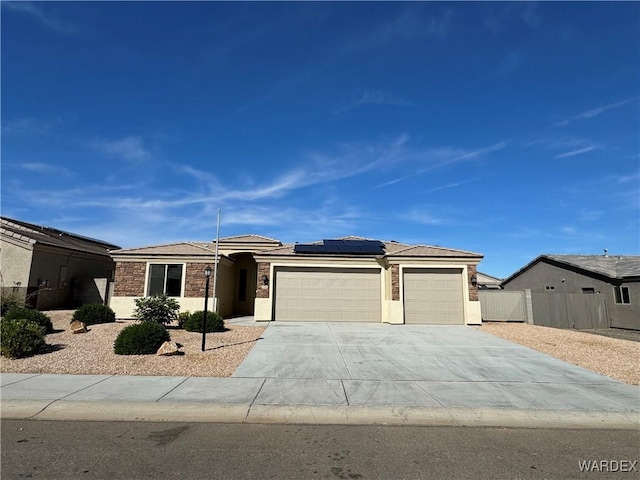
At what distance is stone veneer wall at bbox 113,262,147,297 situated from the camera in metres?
18.7

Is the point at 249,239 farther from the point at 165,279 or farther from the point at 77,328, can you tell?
the point at 77,328

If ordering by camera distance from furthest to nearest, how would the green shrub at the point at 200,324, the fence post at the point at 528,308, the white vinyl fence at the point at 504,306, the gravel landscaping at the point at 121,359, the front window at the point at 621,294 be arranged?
the front window at the point at 621,294 → the white vinyl fence at the point at 504,306 → the fence post at the point at 528,308 → the green shrub at the point at 200,324 → the gravel landscaping at the point at 121,359

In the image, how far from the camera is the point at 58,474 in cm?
422

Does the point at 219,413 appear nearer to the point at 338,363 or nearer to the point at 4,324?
the point at 338,363

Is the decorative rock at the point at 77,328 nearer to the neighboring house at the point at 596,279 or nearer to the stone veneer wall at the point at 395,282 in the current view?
the stone veneer wall at the point at 395,282

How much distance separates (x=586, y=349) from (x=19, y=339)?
17233mm

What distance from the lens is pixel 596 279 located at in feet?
77.9

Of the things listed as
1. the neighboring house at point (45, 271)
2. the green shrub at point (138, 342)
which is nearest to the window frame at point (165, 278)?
the neighboring house at point (45, 271)

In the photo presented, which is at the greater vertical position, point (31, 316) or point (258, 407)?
point (31, 316)

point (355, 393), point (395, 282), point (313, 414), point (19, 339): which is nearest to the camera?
point (313, 414)

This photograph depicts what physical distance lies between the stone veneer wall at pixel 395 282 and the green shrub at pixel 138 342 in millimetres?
11208

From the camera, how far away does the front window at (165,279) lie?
1886cm

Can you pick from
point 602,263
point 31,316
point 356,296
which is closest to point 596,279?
point 602,263

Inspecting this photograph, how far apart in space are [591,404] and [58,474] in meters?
8.69
